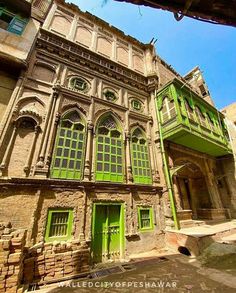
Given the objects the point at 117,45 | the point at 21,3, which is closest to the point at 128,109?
the point at 117,45

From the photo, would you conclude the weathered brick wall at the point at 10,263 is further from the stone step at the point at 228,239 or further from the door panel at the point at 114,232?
the stone step at the point at 228,239

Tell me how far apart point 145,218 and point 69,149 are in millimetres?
5550

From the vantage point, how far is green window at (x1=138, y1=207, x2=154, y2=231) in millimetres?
8541

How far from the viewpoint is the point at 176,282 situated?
195 inches

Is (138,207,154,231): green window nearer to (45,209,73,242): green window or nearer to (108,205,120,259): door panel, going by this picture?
(108,205,120,259): door panel

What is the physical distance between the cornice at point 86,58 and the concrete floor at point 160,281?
11.3m

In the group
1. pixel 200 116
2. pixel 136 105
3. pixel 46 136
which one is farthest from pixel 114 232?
pixel 200 116

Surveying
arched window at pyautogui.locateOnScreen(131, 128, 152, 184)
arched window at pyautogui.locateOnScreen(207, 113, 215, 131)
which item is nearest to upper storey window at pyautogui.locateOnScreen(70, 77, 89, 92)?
arched window at pyautogui.locateOnScreen(131, 128, 152, 184)

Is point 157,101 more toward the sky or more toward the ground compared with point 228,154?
more toward the sky

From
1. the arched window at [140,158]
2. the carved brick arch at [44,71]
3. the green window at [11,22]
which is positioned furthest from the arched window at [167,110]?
the green window at [11,22]

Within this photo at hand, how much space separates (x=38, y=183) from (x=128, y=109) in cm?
740

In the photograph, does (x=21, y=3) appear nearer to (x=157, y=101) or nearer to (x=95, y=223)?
(x=157, y=101)

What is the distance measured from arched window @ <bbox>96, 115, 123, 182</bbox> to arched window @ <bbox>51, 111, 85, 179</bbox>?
3.29 ft

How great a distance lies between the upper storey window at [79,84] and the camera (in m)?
9.85
